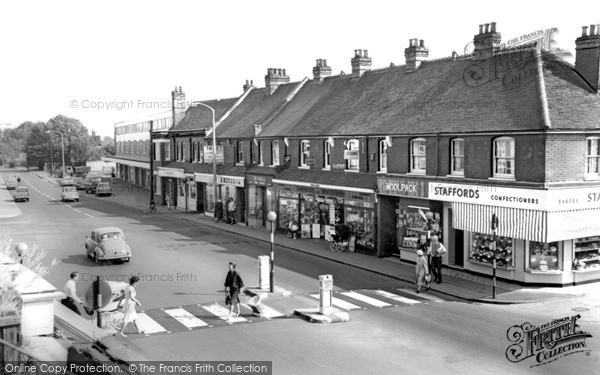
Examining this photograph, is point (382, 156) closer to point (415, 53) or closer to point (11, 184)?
point (415, 53)

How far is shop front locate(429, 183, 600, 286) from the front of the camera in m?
22.4

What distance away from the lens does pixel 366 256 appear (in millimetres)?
30516

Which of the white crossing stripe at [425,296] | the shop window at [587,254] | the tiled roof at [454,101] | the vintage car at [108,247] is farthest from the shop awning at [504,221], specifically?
the vintage car at [108,247]

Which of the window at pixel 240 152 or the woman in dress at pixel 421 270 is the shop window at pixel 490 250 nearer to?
the woman in dress at pixel 421 270

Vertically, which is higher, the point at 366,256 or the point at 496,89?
the point at 496,89

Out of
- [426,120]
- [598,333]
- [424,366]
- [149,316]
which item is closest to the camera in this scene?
[424,366]

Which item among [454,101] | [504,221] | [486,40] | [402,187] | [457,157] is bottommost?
[504,221]

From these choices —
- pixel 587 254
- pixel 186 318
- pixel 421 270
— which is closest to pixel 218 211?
pixel 421 270

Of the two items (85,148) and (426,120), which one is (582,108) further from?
(85,148)

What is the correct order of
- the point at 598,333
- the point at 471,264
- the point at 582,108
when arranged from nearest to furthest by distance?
1. the point at 598,333
2. the point at 582,108
3. the point at 471,264

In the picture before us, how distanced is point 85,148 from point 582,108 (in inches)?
5164

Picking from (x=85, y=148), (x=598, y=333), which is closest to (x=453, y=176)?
(x=598, y=333)

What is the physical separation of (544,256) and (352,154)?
1240 centimetres

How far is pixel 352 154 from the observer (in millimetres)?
32938
